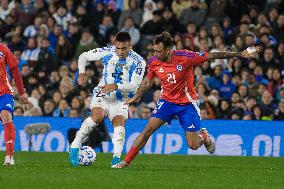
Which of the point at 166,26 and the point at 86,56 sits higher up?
the point at 166,26

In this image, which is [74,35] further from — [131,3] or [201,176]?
[201,176]

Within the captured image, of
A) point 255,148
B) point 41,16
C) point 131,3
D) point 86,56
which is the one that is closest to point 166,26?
point 131,3

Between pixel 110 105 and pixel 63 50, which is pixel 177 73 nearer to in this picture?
pixel 110 105

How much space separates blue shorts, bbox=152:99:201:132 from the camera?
15422 mm

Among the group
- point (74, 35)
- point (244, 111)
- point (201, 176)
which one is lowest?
point (201, 176)

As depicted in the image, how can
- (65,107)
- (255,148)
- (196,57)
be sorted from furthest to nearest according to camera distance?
1. (65,107)
2. (255,148)
3. (196,57)

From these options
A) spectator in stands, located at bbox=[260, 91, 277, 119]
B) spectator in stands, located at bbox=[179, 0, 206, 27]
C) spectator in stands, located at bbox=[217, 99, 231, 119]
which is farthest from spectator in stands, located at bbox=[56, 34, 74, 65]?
spectator in stands, located at bbox=[260, 91, 277, 119]

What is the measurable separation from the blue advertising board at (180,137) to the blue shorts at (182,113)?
650 cm

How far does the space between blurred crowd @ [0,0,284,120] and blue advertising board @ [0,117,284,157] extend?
40.8 inches

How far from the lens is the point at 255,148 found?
22094mm

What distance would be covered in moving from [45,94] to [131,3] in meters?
3.87

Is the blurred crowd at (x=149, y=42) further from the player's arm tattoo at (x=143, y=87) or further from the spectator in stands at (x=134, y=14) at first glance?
the player's arm tattoo at (x=143, y=87)

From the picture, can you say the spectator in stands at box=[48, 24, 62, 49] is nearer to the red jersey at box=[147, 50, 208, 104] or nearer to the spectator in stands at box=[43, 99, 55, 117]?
the spectator in stands at box=[43, 99, 55, 117]

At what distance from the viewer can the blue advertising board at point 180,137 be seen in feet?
71.9
